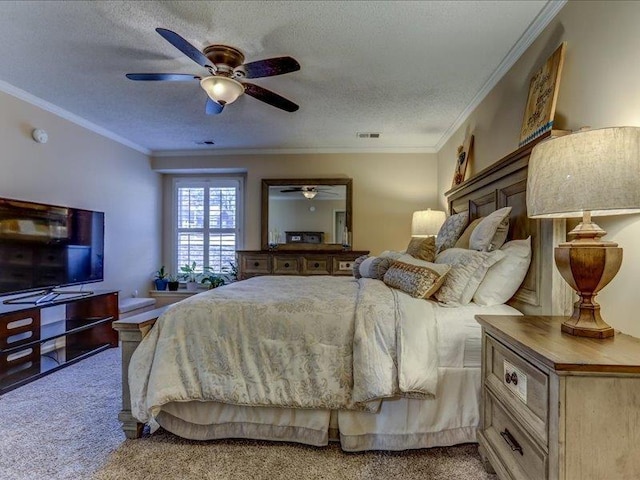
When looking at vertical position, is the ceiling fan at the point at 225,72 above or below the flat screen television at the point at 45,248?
above

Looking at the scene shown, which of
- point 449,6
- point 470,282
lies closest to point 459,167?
point 449,6

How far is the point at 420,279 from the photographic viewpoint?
1.88 meters

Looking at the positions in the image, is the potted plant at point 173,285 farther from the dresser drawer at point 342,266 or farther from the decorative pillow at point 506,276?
the decorative pillow at point 506,276

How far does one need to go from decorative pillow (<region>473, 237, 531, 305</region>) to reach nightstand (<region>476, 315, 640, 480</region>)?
2.02 feet

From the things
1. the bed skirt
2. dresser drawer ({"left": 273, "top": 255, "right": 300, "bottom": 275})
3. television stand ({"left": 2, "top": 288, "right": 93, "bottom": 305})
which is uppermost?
dresser drawer ({"left": 273, "top": 255, "right": 300, "bottom": 275})

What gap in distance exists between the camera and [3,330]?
2.44 m

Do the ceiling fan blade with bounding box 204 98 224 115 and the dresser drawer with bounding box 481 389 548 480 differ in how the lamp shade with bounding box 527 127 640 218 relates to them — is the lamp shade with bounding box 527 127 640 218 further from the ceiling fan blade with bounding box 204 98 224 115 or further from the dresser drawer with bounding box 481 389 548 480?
the ceiling fan blade with bounding box 204 98 224 115

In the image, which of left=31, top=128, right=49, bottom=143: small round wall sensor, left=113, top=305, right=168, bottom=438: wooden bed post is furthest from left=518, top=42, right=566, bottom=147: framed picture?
left=31, top=128, right=49, bottom=143: small round wall sensor

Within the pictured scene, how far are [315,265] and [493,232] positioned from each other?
297 centimetres

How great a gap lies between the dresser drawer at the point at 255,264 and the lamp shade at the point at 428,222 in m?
2.12

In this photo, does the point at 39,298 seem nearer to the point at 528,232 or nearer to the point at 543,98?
the point at 528,232

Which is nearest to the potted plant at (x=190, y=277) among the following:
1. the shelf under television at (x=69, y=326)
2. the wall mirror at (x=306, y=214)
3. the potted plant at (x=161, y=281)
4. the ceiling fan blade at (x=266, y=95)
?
the potted plant at (x=161, y=281)

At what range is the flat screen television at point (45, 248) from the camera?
2725mm

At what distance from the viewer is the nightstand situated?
0.96m
